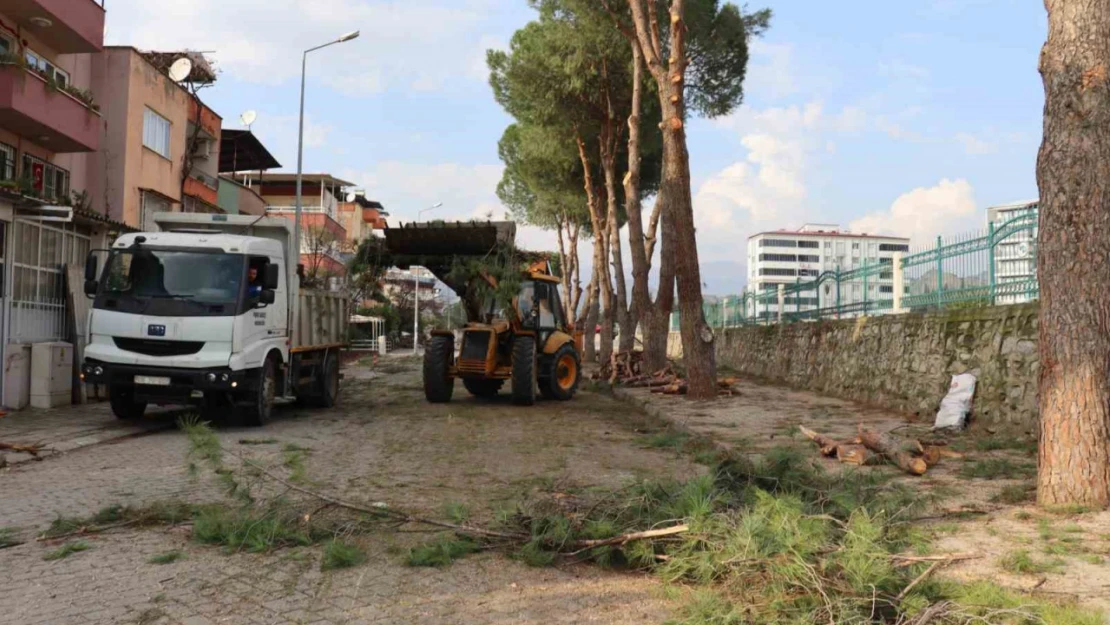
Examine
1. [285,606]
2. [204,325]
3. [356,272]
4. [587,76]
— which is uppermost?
[587,76]

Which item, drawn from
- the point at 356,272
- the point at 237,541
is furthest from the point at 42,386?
the point at 237,541

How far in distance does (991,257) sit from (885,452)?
464cm

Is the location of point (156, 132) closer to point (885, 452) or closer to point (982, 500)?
point (885, 452)

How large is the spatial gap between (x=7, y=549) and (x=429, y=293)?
66839 mm

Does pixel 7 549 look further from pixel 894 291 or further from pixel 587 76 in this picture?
pixel 587 76

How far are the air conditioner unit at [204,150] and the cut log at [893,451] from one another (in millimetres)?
26372

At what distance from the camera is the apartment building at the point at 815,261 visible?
17.1 m

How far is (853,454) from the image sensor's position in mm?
9047

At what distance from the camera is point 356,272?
16828 mm

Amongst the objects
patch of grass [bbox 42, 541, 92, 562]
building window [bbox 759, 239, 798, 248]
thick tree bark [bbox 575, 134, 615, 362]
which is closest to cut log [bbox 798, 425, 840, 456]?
patch of grass [bbox 42, 541, 92, 562]

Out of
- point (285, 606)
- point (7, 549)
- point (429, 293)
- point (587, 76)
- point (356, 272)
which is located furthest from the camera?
point (429, 293)

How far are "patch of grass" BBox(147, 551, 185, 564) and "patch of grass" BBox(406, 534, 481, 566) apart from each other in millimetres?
1416

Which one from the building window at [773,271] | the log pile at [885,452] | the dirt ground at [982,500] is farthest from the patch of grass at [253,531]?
the building window at [773,271]

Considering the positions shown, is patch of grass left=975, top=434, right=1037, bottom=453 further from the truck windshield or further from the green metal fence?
the truck windshield
